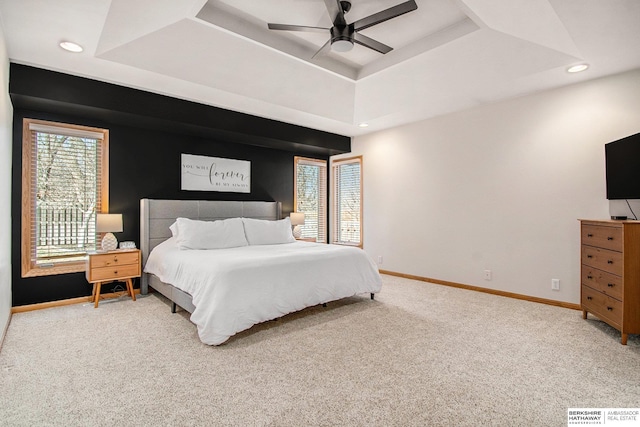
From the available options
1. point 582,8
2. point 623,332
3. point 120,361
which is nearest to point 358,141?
point 582,8

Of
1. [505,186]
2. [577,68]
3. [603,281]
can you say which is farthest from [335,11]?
[603,281]

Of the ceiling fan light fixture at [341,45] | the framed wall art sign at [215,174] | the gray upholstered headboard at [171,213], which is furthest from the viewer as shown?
the framed wall art sign at [215,174]

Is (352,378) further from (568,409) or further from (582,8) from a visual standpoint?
(582,8)

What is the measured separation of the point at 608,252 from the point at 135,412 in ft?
12.6

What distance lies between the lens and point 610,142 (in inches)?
135

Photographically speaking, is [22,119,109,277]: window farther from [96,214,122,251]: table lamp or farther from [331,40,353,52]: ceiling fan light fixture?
[331,40,353,52]: ceiling fan light fixture

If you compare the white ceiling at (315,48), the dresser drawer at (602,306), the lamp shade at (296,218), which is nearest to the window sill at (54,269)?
the white ceiling at (315,48)

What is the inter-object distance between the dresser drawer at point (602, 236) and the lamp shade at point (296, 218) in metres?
3.88

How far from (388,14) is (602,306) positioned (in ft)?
10.6

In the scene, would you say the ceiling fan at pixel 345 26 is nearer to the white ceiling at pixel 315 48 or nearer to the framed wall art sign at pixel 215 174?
the white ceiling at pixel 315 48

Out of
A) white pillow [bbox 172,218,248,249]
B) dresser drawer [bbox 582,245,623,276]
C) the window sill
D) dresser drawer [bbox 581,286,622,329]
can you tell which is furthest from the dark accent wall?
dresser drawer [bbox 581,286,622,329]

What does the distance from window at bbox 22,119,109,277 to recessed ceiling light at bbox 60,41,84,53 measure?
4.21 ft

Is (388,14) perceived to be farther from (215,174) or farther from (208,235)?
(215,174)

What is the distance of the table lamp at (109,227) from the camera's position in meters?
3.82
